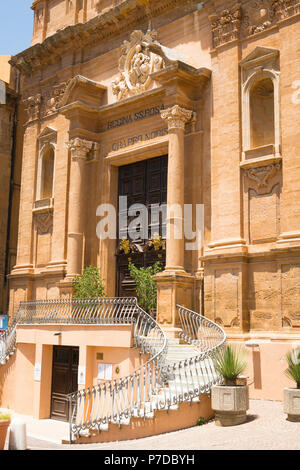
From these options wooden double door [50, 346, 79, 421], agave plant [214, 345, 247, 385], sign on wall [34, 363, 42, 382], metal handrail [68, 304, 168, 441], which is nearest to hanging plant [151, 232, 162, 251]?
wooden double door [50, 346, 79, 421]

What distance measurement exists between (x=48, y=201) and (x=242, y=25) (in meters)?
10.0

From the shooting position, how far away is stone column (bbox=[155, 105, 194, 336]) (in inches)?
623

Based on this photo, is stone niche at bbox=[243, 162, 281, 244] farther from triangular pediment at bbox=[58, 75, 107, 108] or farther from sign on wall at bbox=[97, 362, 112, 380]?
triangular pediment at bbox=[58, 75, 107, 108]

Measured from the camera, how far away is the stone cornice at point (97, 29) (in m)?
18.9

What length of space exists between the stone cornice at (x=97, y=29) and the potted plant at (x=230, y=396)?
11.9m

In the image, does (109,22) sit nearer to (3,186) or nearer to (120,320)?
(3,186)

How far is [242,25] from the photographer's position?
16.3 meters

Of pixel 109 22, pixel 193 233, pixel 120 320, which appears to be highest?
pixel 109 22

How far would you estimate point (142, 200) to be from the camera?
1895 cm

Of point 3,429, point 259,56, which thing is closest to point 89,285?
point 259,56

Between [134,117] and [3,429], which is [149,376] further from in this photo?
[134,117]

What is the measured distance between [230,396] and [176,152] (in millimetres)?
8361

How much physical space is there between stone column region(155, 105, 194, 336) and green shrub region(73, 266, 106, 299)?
2.86m

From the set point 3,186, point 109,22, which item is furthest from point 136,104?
A: point 3,186
